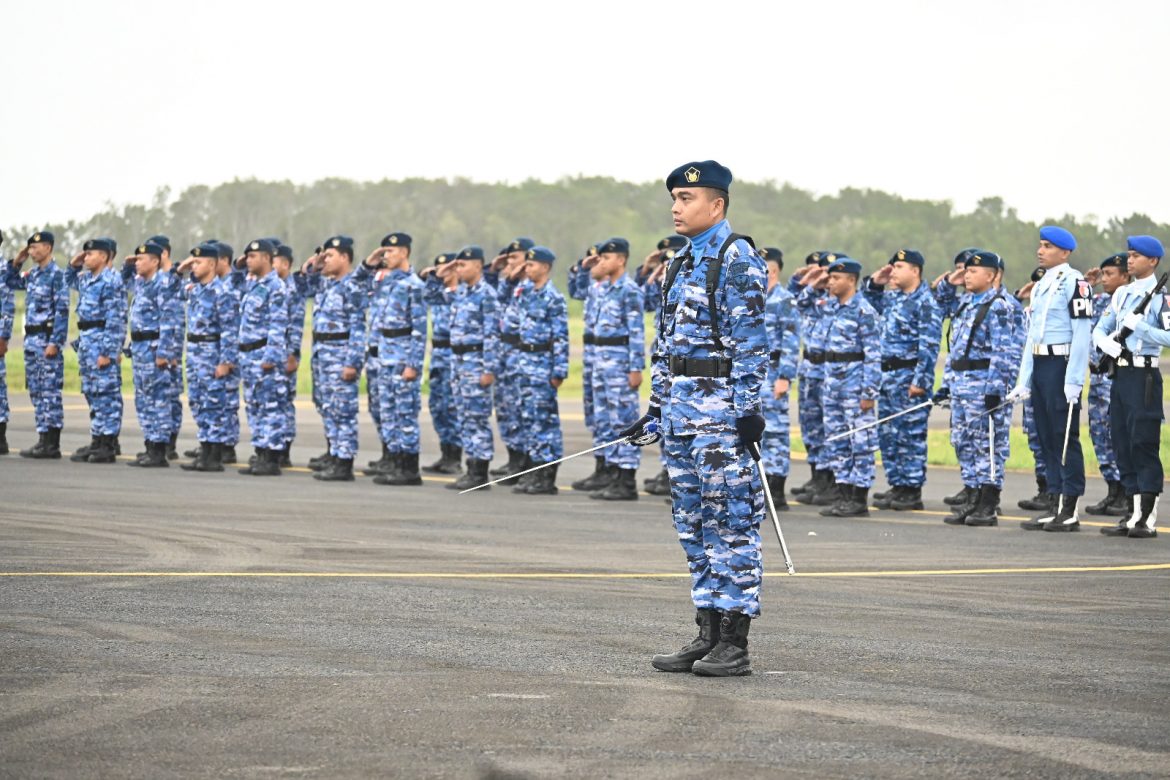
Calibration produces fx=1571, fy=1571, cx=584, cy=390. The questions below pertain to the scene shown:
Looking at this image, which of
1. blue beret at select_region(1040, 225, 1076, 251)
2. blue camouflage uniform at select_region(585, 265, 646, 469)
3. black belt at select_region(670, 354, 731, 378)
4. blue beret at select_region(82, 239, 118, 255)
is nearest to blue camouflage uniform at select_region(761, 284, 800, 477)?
blue camouflage uniform at select_region(585, 265, 646, 469)

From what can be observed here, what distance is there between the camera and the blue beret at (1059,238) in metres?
13.2

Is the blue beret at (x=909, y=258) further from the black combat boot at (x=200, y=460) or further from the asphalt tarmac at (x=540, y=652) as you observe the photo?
the black combat boot at (x=200, y=460)

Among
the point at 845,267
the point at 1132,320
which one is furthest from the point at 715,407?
the point at 845,267

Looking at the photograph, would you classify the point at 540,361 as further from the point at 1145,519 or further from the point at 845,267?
the point at 1145,519

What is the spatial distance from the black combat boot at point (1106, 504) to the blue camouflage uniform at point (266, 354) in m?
8.58

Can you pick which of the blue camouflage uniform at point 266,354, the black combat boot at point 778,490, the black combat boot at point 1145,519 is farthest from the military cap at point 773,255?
the blue camouflage uniform at point 266,354

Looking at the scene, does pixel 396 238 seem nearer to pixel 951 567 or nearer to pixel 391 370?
pixel 391 370

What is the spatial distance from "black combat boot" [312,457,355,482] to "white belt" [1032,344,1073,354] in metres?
7.19

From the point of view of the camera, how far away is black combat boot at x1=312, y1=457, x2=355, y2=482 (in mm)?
16609

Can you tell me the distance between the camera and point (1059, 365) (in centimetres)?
1338

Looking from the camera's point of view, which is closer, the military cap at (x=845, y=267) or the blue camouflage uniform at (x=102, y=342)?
the military cap at (x=845, y=267)

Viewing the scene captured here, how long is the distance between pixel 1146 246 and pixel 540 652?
787 cm

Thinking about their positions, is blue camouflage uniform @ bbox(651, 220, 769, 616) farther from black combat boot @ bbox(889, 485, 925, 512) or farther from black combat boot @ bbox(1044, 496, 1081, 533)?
black combat boot @ bbox(889, 485, 925, 512)

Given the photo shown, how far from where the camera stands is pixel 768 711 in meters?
6.04
